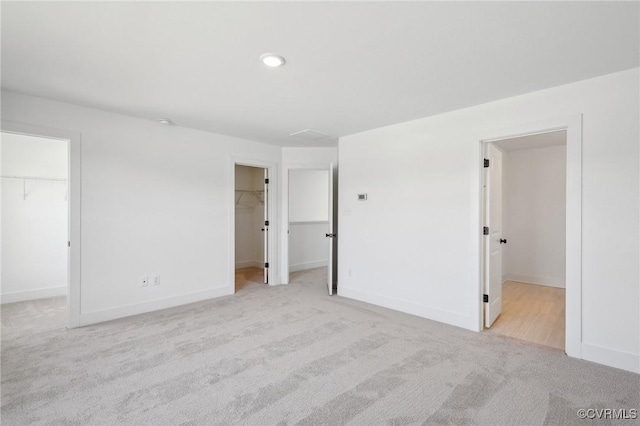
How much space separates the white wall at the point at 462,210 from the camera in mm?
2453

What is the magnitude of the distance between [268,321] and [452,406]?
2.10 m

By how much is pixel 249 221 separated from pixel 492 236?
513 centimetres

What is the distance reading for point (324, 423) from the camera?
182 cm

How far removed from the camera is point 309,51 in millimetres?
2158

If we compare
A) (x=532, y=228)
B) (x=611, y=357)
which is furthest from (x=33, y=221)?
(x=532, y=228)

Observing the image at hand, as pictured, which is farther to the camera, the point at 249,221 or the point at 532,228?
the point at 249,221

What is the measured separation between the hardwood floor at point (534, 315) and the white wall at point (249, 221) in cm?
485

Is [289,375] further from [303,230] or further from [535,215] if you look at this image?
[535,215]

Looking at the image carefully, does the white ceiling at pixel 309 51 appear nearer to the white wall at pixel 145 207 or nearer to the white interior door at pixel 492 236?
the white wall at pixel 145 207

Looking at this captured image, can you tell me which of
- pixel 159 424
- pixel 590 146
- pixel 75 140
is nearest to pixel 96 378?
pixel 159 424

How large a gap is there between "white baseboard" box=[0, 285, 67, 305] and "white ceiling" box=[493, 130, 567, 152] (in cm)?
695

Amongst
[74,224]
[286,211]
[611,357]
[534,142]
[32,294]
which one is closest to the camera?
[611,357]

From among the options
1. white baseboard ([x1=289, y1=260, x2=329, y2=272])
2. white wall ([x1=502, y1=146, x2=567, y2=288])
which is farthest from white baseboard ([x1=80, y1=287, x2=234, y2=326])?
white wall ([x1=502, y1=146, x2=567, y2=288])
